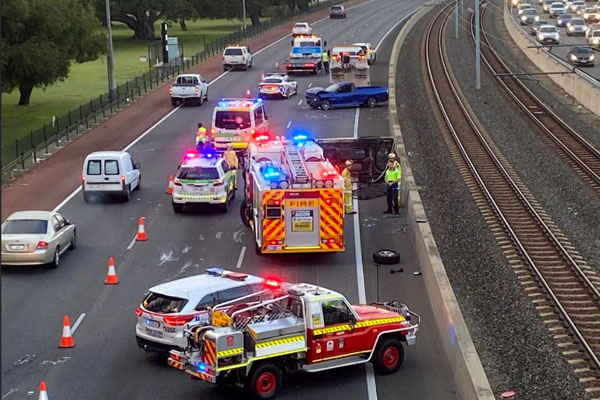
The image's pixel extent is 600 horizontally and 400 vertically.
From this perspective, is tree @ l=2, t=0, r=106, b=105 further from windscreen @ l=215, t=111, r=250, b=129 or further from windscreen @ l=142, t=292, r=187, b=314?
windscreen @ l=142, t=292, r=187, b=314

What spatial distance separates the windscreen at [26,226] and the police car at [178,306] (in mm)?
7162

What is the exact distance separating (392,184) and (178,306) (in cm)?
1339

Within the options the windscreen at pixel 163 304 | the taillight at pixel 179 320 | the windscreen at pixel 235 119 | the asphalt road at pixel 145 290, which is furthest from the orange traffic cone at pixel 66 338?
the windscreen at pixel 235 119

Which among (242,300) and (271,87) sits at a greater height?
(242,300)

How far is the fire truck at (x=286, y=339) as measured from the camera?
1484cm

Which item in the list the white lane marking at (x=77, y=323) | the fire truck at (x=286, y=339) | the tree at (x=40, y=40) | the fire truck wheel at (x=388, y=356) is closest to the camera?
the fire truck at (x=286, y=339)

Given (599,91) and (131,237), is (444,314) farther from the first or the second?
(599,91)

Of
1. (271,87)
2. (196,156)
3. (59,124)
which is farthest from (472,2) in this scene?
(196,156)

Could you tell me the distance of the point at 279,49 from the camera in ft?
284

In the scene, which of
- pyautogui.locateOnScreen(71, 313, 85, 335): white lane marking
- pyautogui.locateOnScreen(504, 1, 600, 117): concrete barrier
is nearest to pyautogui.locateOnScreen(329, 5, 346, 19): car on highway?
pyautogui.locateOnScreen(504, 1, 600, 117): concrete barrier

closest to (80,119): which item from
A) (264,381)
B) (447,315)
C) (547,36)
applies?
(447,315)

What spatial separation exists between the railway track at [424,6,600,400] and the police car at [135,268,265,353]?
537cm

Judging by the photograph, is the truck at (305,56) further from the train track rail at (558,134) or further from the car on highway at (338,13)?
the car on highway at (338,13)

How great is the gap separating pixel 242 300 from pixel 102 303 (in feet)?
17.2
